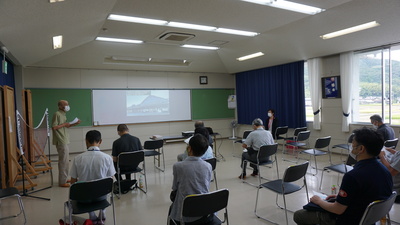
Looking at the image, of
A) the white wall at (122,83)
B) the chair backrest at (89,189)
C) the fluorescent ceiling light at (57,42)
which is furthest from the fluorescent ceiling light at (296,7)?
the white wall at (122,83)

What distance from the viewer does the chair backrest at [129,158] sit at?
3.80 m

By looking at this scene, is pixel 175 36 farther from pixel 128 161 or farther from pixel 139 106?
pixel 139 106

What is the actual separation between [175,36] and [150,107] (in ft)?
11.7

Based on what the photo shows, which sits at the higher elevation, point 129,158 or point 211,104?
point 211,104

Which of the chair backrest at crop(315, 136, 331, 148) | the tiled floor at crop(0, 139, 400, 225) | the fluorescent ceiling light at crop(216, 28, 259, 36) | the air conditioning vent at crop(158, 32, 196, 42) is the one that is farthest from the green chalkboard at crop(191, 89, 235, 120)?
the chair backrest at crop(315, 136, 331, 148)

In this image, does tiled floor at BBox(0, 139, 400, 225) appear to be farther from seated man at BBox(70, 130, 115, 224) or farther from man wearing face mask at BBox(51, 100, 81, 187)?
seated man at BBox(70, 130, 115, 224)

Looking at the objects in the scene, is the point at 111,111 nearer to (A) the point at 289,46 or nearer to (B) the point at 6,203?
(B) the point at 6,203

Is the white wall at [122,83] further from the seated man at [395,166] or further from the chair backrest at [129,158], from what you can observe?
the seated man at [395,166]

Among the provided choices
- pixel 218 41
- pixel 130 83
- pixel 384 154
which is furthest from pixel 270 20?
pixel 130 83

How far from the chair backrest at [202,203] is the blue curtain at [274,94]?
243 inches

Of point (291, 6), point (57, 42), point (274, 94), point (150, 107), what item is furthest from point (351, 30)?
point (150, 107)

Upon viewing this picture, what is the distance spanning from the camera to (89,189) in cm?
A: 247

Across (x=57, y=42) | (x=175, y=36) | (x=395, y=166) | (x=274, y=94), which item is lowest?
(x=395, y=166)

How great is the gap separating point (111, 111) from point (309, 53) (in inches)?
242
